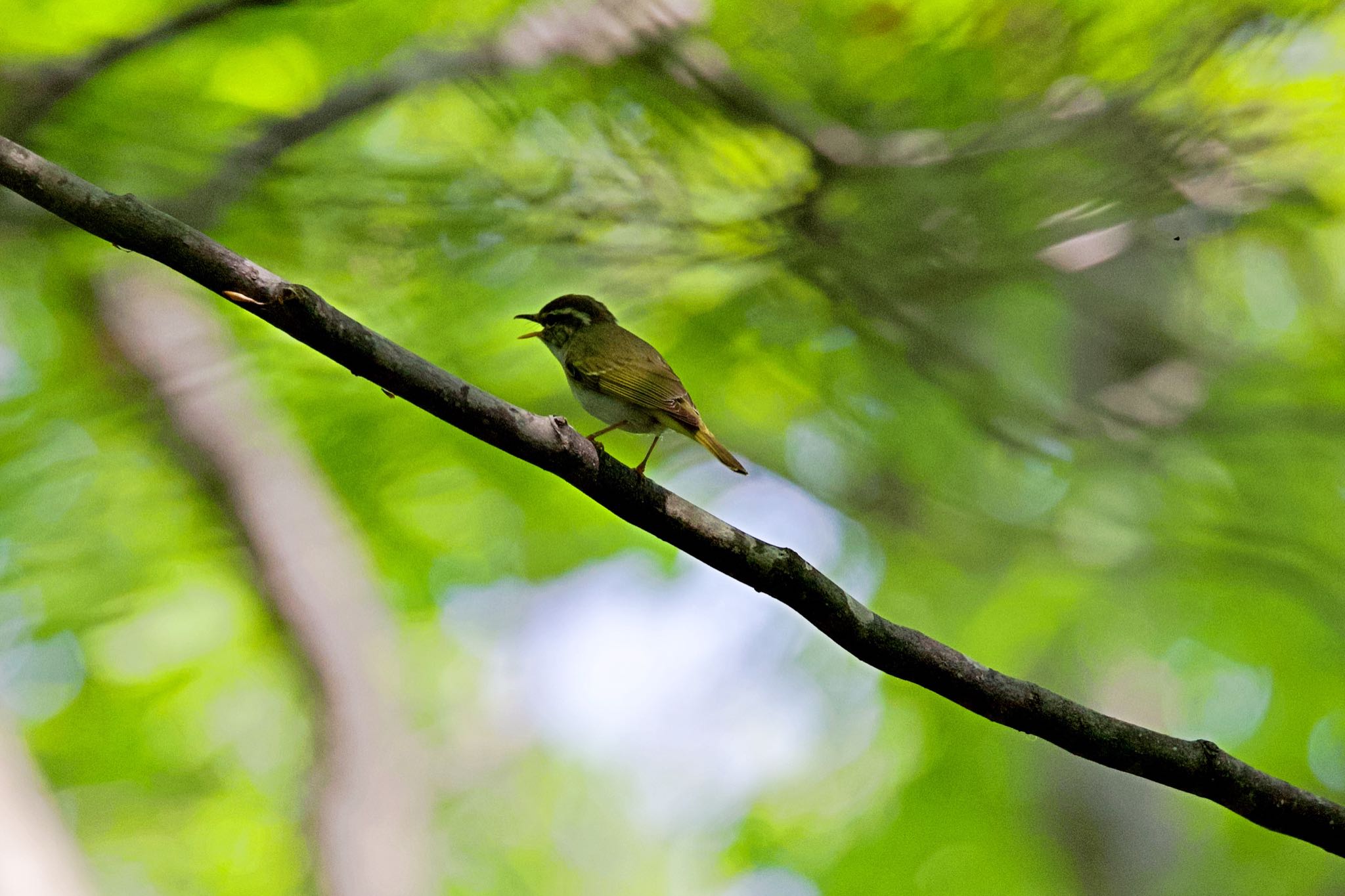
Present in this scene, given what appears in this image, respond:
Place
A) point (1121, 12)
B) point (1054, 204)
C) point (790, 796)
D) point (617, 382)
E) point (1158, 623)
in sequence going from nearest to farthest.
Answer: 1. point (617, 382)
2. point (1121, 12)
3. point (1054, 204)
4. point (1158, 623)
5. point (790, 796)

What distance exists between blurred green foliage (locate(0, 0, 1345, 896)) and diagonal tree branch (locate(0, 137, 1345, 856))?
3632mm

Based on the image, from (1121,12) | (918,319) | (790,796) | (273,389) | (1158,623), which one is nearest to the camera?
(1121,12)

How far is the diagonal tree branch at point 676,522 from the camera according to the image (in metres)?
2.18

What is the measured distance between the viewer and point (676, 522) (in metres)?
2.45

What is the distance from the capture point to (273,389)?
714cm

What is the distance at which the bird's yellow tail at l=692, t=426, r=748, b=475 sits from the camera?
11.0ft

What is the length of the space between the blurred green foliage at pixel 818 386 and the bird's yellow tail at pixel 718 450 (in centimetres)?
265

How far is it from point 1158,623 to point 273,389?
6974mm

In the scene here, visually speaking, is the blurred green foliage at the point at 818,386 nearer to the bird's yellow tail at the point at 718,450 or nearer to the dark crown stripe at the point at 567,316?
the dark crown stripe at the point at 567,316

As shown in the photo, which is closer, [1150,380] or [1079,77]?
[1079,77]

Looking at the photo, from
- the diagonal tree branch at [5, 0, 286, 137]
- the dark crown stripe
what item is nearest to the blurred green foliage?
the diagonal tree branch at [5, 0, 286, 137]

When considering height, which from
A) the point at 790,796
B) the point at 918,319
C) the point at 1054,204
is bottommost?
the point at 790,796

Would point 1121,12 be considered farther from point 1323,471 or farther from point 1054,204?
point 1323,471

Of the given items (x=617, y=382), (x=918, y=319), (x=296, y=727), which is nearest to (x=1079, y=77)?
(x=918, y=319)
